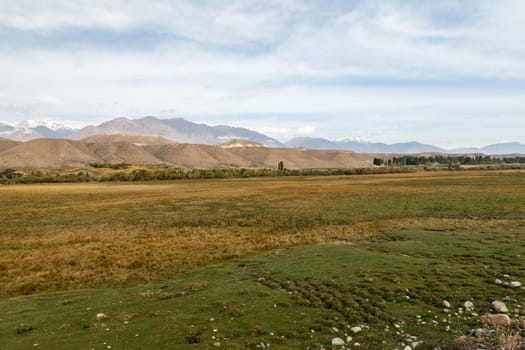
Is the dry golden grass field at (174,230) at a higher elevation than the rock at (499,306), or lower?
lower

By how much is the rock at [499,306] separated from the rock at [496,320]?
107cm

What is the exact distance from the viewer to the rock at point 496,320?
1107 cm

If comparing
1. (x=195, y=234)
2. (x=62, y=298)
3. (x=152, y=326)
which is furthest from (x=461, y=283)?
(x=195, y=234)

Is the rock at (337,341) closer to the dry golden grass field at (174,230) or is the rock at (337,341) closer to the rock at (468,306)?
the rock at (468,306)

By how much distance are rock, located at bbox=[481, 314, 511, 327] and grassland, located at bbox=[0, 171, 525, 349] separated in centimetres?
30

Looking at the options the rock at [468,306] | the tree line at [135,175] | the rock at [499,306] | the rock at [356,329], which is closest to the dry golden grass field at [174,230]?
the rock at [356,329]

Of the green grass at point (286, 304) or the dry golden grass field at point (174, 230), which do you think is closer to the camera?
the green grass at point (286, 304)

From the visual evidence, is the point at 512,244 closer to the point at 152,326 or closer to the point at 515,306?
the point at 515,306

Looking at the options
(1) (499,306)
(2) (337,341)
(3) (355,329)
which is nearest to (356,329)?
(3) (355,329)

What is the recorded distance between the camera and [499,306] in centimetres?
1256

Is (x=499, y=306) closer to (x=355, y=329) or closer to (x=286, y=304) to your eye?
(x=355, y=329)

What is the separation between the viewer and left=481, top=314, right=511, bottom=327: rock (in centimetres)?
1107

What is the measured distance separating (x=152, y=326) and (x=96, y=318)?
2939 millimetres

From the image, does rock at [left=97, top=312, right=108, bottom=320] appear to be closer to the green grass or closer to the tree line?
the green grass
